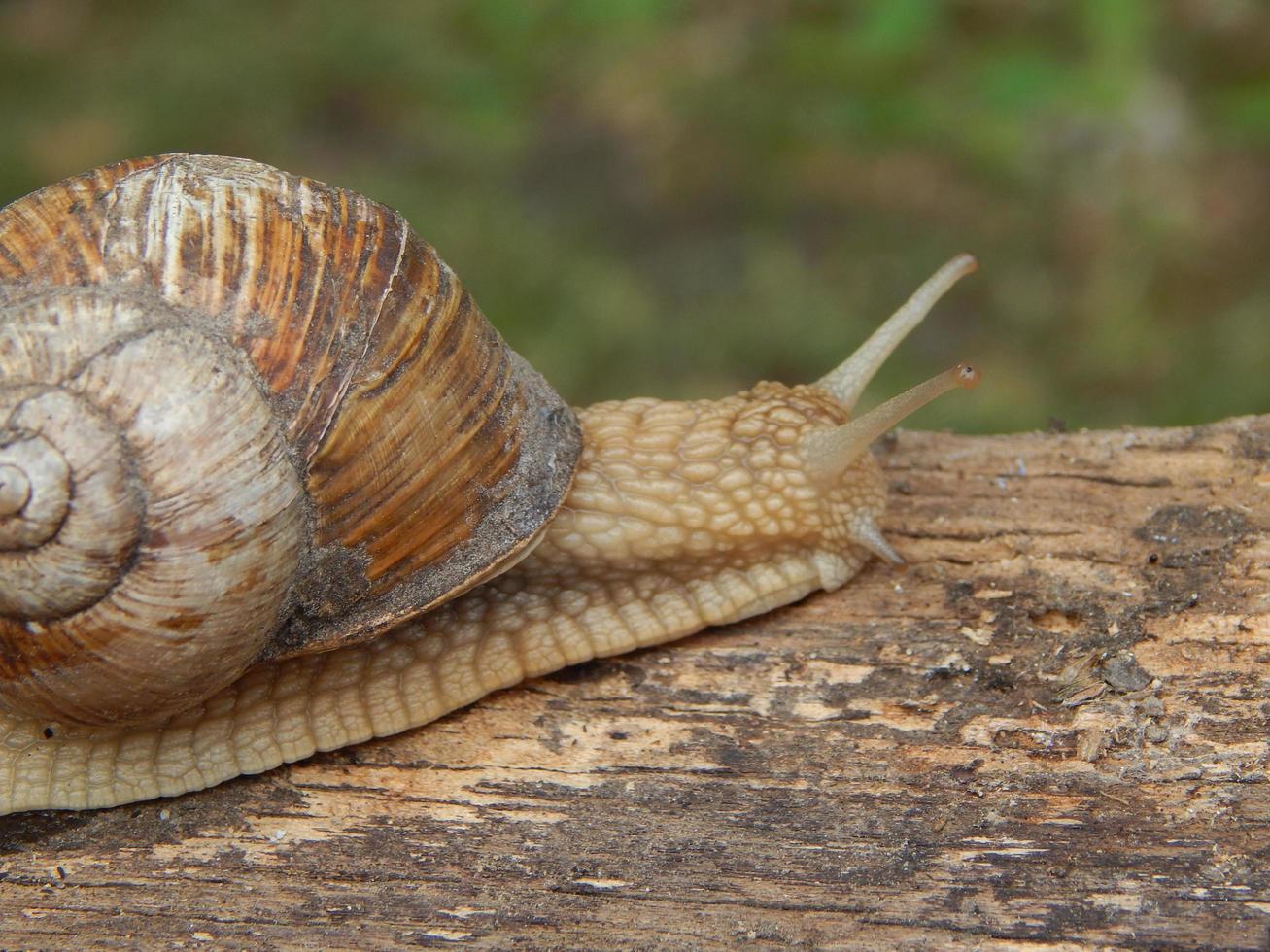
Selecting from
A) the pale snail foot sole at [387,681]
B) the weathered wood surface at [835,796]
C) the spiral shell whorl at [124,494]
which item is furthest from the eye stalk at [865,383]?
the spiral shell whorl at [124,494]

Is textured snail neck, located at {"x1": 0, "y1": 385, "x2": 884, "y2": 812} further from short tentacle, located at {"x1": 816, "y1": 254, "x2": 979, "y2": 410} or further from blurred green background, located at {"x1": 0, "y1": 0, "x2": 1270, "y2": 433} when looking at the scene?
blurred green background, located at {"x1": 0, "y1": 0, "x2": 1270, "y2": 433}

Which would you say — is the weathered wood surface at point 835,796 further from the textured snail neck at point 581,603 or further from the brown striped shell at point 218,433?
the brown striped shell at point 218,433

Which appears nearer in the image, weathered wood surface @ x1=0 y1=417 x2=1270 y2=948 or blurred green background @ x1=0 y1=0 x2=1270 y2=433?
weathered wood surface @ x1=0 y1=417 x2=1270 y2=948

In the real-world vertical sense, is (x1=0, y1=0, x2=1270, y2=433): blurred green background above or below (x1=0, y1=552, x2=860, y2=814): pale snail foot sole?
above

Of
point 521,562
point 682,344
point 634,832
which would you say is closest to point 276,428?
point 521,562

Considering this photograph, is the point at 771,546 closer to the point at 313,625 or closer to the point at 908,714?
the point at 908,714

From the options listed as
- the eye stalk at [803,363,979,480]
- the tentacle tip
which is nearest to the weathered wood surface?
the eye stalk at [803,363,979,480]

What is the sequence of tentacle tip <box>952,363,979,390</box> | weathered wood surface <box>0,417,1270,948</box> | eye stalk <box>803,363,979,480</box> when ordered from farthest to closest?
eye stalk <box>803,363,979,480</box>
tentacle tip <box>952,363,979,390</box>
weathered wood surface <box>0,417,1270,948</box>

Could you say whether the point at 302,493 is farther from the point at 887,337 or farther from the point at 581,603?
the point at 887,337
